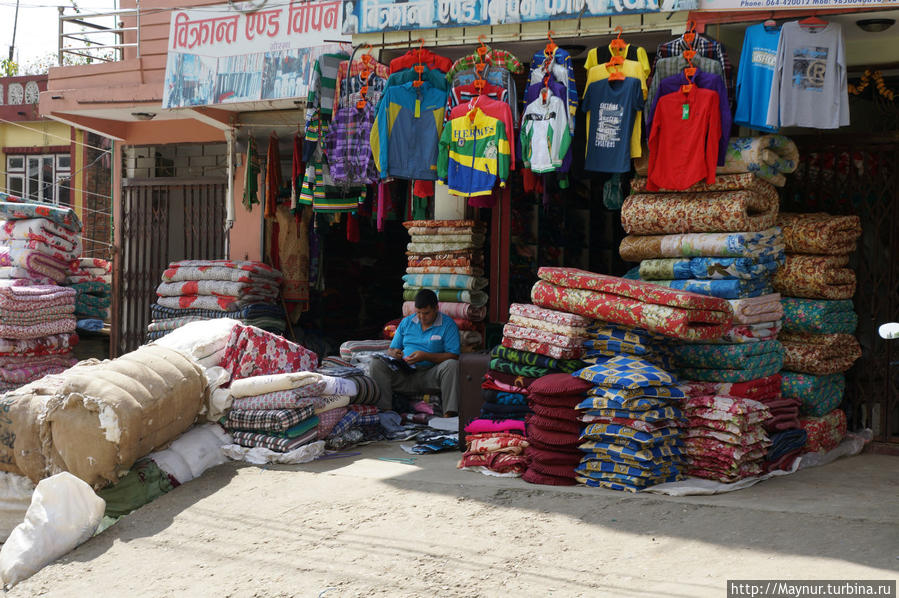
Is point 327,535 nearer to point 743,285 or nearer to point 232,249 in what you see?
point 743,285

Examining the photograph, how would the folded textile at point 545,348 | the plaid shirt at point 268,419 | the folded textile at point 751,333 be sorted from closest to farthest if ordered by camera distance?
the folded textile at point 545,348 → the folded textile at point 751,333 → the plaid shirt at point 268,419

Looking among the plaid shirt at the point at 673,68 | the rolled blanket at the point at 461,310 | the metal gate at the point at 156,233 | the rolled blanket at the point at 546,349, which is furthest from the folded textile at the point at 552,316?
the metal gate at the point at 156,233

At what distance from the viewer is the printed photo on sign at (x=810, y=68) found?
7.31 m

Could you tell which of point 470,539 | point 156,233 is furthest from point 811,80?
point 156,233

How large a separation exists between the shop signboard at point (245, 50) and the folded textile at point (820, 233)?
→ 4.93 metres

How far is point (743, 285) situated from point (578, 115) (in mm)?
2080

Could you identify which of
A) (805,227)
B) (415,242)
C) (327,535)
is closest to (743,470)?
(805,227)

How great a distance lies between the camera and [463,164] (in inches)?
336

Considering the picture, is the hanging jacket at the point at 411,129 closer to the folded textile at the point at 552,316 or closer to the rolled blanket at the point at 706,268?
the folded textile at the point at 552,316

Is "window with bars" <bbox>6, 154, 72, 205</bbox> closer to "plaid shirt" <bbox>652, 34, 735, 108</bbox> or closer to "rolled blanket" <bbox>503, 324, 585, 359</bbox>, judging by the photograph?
"rolled blanket" <bbox>503, 324, 585, 359</bbox>

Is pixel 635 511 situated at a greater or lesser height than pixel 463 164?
lesser

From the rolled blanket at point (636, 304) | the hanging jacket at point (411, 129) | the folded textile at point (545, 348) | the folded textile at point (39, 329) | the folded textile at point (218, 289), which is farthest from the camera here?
the folded textile at point (39, 329)

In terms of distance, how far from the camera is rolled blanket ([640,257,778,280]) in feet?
23.7

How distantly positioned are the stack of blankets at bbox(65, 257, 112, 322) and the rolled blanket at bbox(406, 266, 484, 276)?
5.60 metres
